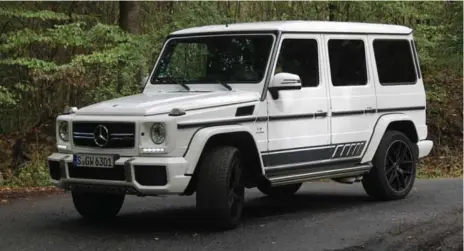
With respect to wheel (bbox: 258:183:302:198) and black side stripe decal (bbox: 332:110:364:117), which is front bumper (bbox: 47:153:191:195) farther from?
wheel (bbox: 258:183:302:198)

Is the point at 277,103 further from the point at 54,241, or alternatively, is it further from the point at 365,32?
the point at 54,241

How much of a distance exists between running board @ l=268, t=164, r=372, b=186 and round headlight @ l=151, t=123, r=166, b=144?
5.01ft

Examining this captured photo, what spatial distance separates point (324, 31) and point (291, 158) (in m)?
1.67

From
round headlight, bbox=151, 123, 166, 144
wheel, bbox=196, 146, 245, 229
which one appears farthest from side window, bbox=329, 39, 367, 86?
round headlight, bbox=151, 123, 166, 144

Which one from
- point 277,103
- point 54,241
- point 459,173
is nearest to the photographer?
point 54,241

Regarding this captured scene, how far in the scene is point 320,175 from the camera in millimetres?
8078

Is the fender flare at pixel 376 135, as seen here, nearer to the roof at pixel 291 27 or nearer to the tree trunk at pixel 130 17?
the roof at pixel 291 27

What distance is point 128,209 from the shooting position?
8625 mm

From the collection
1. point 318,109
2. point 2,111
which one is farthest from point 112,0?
point 318,109

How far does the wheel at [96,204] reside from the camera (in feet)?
24.7

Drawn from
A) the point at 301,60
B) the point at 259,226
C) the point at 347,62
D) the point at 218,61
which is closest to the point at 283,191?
the point at 347,62

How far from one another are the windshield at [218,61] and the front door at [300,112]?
22 centimetres

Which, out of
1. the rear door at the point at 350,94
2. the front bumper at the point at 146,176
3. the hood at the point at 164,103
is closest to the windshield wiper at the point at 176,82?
the hood at the point at 164,103

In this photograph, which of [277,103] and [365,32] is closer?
[277,103]
